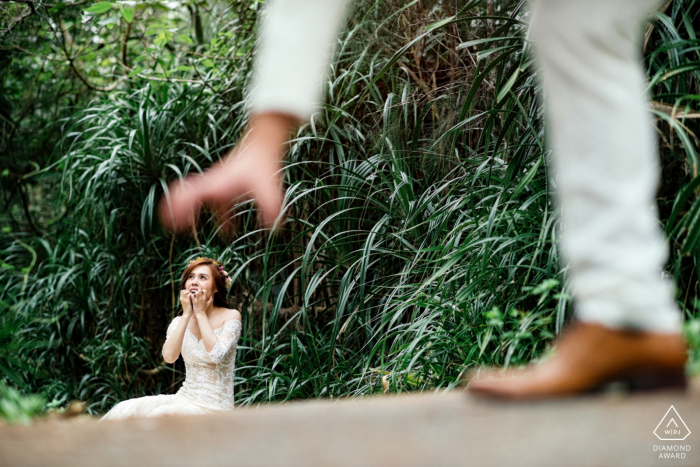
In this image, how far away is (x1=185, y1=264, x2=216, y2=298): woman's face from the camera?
10.6 ft

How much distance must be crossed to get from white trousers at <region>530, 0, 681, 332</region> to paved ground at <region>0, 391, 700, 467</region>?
0.48 feet

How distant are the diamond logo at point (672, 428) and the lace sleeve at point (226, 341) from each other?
249 centimetres

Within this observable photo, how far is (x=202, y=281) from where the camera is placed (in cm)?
323

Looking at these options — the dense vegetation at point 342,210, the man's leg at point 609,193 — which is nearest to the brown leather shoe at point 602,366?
the man's leg at point 609,193

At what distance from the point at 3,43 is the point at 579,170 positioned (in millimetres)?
4835

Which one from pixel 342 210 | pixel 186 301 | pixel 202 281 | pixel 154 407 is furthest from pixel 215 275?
pixel 342 210

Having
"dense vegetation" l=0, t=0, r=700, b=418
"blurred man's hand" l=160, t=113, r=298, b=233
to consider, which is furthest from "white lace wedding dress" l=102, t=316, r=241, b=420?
"blurred man's hand" l=160, t=113, r=298, b=233

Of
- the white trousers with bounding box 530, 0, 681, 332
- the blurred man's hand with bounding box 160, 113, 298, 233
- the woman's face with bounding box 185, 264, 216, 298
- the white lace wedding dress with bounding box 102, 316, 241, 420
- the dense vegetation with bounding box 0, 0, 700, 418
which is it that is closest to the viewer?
the blurred man's hand with bounding box 160, 113, 298, 233

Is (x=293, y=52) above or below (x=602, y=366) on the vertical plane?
above

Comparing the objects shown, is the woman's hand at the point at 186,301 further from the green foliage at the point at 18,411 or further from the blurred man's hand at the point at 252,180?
the blurred man's hand at the point at 252,180

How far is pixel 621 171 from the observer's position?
33.7 inches

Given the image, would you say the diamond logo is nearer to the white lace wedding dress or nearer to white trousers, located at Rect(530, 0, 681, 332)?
white trousers, located at Rect(530, 0, 681, 332)

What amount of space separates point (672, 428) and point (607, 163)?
350mm

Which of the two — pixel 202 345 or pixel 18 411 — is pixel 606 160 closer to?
pixel 18 411
